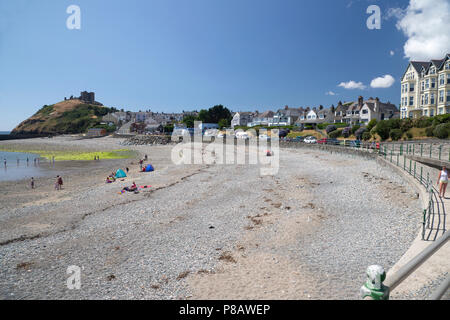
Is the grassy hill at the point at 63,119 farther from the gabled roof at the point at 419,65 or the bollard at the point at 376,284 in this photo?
the bollard at the point at 376,284

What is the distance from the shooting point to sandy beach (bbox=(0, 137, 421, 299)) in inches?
303

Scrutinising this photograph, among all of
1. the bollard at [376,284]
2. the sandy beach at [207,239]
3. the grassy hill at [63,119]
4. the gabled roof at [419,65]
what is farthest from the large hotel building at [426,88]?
the grassy hill at [63,119]

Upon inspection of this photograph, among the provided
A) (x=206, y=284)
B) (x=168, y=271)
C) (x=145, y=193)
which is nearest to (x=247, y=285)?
(x=206, y=284)

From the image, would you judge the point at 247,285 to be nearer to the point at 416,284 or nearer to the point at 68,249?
the point at 416,284

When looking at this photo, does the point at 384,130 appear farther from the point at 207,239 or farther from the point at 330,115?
the point at 330,115

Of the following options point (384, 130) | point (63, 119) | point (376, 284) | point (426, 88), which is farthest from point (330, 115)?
point (63, 119)

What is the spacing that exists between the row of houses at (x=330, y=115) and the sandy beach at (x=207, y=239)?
167ft

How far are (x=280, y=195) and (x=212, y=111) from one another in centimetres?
9401

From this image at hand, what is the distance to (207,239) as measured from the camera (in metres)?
10.9

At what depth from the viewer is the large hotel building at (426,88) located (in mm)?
42281

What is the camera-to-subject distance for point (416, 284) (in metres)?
6.10

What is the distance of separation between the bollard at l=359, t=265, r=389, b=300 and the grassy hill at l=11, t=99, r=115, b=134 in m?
150

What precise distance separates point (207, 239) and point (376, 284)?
8.76 metres

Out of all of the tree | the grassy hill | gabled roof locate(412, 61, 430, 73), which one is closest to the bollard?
the tree
